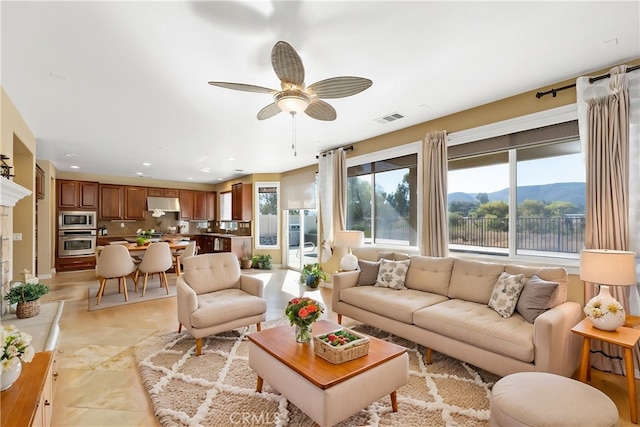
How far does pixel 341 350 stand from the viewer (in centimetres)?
202

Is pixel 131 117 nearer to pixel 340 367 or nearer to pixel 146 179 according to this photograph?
pixel 340 367

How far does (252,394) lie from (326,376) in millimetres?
860

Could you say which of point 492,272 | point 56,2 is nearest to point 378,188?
point 492,272

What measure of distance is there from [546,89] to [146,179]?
9.65m

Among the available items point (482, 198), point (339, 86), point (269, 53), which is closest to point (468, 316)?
point (482, 198)

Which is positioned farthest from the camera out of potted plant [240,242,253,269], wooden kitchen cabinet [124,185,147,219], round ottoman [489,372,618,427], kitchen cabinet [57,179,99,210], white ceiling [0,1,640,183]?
wooden kitchen cabinet [124,185,147,219]

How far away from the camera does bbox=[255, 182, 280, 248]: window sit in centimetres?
830

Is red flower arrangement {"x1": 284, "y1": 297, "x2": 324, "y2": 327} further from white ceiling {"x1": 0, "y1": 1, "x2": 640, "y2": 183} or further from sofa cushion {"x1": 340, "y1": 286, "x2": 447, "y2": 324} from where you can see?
white ceiling {"x1": 0, "y1": 1, "x2": 640, "y2": 183}

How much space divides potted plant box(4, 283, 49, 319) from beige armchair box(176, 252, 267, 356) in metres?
1.32

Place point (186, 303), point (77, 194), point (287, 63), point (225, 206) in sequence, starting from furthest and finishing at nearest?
point (225, 206), point (77, 194), point (186, 303), point (287, 63)

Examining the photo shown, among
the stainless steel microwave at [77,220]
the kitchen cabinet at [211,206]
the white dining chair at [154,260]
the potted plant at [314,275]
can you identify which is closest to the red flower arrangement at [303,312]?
the potted plant at [314,275]

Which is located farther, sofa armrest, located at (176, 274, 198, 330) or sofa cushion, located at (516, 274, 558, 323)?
sofa armrest, located at (176, 274, 198, 330)

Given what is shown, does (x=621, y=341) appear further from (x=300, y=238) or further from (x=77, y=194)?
(x=77, y=194)

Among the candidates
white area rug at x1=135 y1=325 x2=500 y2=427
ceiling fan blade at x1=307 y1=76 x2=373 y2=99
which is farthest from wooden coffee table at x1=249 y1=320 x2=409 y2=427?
ceiling fan blade at x1=307 y1=76 x2=373 y2=99
